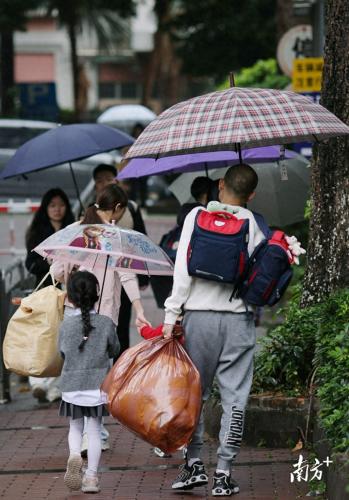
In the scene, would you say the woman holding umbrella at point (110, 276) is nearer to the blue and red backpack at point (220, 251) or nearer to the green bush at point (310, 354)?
the green bush at point (310, 354)

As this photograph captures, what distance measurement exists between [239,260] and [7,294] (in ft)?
14.5

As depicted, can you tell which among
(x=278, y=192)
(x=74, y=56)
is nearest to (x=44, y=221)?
(x=278, y=192)

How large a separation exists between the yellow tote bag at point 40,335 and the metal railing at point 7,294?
2.17 m

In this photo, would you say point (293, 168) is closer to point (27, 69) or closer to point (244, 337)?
point (244, 337)

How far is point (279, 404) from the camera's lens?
7.61 meters

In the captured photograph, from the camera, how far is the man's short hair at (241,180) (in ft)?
21.3

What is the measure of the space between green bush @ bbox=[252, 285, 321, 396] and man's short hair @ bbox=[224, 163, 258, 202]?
55.9 inches

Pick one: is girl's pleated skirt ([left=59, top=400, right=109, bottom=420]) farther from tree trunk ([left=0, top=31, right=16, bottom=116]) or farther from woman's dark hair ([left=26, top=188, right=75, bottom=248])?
tree trunk ([left=0, top=31, right=16, bottom=116])

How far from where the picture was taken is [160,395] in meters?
6.30

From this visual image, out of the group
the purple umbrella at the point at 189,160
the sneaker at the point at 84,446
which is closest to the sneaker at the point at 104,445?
the sneaker at the point at 84,446

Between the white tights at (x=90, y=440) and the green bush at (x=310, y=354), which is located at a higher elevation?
the green bush at (x=310, y=354)

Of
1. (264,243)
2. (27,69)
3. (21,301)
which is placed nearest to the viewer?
(264,243)

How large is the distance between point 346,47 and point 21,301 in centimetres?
267

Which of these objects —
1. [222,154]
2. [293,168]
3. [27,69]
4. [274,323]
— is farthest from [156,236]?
[27,69]
